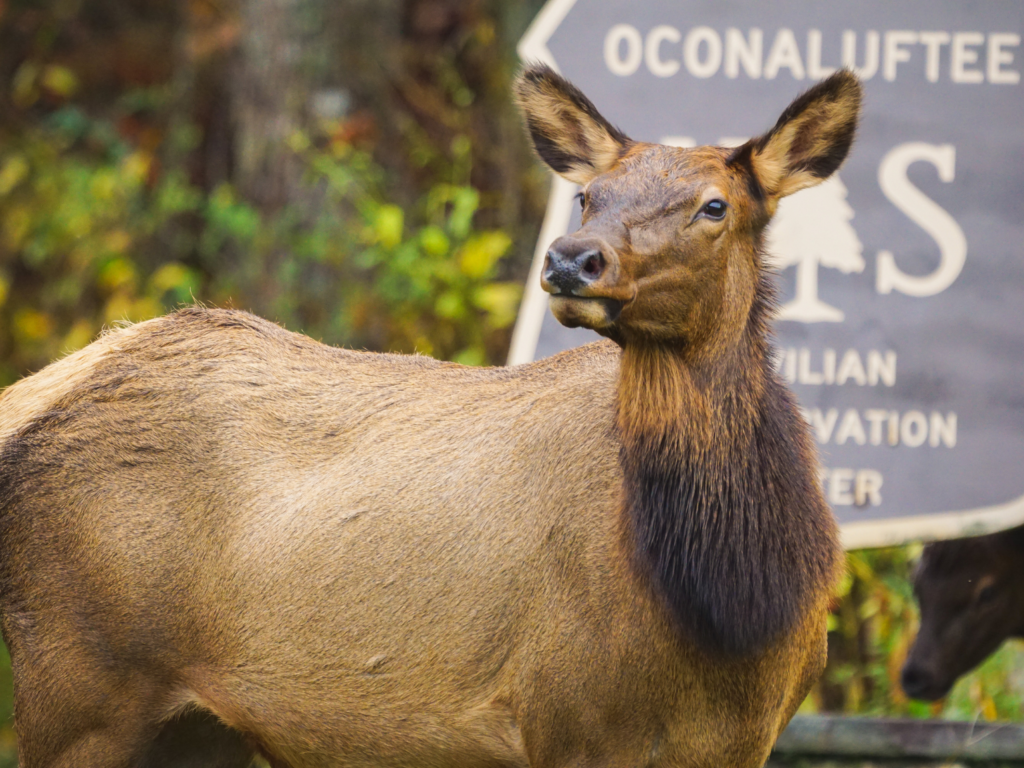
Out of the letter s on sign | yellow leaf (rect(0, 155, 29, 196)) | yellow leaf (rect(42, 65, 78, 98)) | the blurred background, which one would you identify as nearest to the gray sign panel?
the letter s on sign

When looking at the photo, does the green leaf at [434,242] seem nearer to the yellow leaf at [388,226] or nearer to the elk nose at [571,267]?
the yellow leaf at [388,226]

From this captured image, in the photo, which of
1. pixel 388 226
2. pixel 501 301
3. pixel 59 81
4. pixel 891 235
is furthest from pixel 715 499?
pixel 59 81

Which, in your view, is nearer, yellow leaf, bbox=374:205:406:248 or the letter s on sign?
the letter s on sign

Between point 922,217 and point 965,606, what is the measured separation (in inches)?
77.1

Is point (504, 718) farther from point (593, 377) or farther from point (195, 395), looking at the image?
point (195, 395)

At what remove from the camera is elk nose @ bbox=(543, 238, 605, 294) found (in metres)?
3.02

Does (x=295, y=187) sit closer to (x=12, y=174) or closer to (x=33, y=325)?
(x=33, y=325)

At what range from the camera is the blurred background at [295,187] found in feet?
23.6

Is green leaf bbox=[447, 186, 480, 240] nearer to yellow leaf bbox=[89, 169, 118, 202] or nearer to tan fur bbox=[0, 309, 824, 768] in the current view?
tan fur bbox=[0, 309, 824, 768]

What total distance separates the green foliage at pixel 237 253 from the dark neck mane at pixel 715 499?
3.59m

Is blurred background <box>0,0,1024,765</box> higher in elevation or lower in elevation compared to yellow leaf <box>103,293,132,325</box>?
higher

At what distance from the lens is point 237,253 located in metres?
8.69

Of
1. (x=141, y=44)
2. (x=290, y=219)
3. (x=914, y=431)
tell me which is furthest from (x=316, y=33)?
(x=914, y=431)

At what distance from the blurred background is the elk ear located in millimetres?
3328
